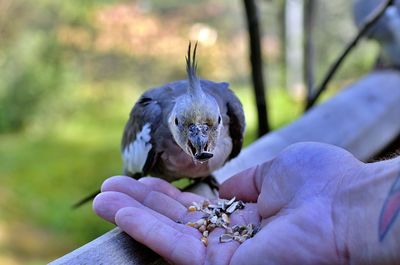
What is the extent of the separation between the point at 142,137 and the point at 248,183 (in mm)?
396

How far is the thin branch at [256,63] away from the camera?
1.66 metres

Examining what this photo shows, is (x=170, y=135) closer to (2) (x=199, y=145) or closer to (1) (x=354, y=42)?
(2) (x=199, y=145)

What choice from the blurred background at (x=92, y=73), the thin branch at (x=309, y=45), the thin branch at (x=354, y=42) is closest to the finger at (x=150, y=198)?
the thin branch at (x=354, y=42)

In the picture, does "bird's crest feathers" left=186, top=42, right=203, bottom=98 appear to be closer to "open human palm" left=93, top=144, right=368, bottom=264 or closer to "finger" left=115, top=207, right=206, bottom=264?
"open human palm" left=93, top=144, right=368, bottom=264

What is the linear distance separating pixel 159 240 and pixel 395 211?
432 mm

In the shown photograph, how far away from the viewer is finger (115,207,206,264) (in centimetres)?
100

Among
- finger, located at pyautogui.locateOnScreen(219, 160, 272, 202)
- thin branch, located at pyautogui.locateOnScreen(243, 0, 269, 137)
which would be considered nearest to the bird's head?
finger, located at pyautogui.locateOnScreen(219, 160, 272, 202)

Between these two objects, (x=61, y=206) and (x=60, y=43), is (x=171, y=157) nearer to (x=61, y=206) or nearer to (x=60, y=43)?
(x=61, y=206)

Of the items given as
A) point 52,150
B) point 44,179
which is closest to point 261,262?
point 44,179

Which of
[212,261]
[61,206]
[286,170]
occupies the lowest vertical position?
[61,206]

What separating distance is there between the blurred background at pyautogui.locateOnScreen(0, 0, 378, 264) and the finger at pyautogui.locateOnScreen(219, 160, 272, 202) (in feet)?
6.00

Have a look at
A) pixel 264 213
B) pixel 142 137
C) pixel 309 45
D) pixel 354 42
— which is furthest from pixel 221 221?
pixel 309 45

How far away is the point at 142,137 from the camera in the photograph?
1.52 metres

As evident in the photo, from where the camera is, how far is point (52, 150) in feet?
12.6
